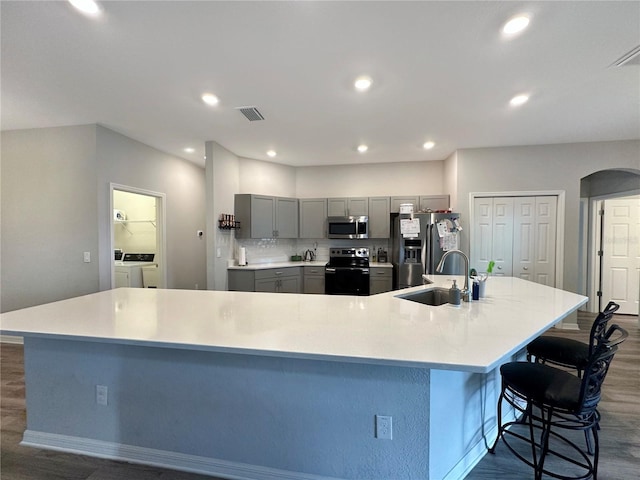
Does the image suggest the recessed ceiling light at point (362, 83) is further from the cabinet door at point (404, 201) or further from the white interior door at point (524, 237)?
the white interior door at point (524, 237)

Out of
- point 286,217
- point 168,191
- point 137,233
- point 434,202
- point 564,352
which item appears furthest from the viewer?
point 137,233

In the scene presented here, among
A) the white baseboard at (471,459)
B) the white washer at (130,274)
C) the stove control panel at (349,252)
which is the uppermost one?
the stove control panel at (349,252)

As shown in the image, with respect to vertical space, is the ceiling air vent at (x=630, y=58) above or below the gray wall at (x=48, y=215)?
above

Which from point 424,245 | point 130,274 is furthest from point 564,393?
point 130,274

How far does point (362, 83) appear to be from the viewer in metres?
2.48

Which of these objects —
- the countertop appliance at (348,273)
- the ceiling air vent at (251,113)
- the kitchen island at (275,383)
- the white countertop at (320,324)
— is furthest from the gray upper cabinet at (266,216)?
the kitchen island at (275,383)

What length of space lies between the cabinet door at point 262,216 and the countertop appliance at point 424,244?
2.21 m

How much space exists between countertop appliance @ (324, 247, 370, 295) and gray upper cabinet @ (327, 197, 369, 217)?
0.69m

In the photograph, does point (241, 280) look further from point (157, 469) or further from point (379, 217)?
point (157, 469)

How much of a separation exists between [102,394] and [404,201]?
466 centimetres

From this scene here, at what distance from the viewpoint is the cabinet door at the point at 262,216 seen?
4707 millimetres

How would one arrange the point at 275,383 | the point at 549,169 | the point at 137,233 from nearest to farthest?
the point at 275,383 < the point at 549,169 < the point at 137,233

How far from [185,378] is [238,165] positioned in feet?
12.7

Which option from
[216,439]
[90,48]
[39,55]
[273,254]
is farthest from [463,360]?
[273,254]
